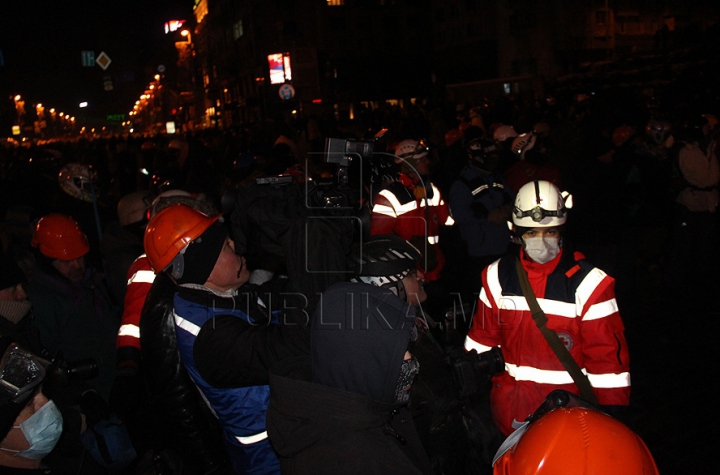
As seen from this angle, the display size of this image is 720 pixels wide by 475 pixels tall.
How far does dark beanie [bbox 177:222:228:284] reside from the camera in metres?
2.61

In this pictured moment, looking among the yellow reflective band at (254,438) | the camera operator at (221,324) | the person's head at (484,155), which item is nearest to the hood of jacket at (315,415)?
the camera operator at (221,324)

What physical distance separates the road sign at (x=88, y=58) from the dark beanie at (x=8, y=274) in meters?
32.6

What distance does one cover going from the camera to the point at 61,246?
4047mm

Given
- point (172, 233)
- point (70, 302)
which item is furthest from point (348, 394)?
point (70, 302)

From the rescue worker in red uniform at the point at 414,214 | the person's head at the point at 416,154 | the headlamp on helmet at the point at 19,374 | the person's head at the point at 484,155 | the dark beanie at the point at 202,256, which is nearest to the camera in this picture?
the headlamp on helmet at the point at 19,374

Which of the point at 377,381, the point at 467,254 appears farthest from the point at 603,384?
the point at 467,254

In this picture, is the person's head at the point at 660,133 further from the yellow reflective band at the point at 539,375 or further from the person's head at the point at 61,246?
the person's head at the point at 61,246

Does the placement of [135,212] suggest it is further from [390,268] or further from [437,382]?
[437,382]

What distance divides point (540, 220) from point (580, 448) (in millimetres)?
1964

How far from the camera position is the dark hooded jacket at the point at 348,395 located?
179cm

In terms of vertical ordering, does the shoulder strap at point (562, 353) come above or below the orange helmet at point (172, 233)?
below

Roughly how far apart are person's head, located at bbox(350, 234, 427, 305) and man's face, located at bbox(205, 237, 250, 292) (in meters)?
0.57

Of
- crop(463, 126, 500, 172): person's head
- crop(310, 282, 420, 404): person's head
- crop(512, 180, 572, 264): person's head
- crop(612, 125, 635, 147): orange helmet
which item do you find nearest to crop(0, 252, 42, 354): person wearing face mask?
crop(310, 282, 420, 404): person's head

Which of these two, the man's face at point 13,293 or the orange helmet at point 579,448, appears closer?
the orange helmet at point 579,448
